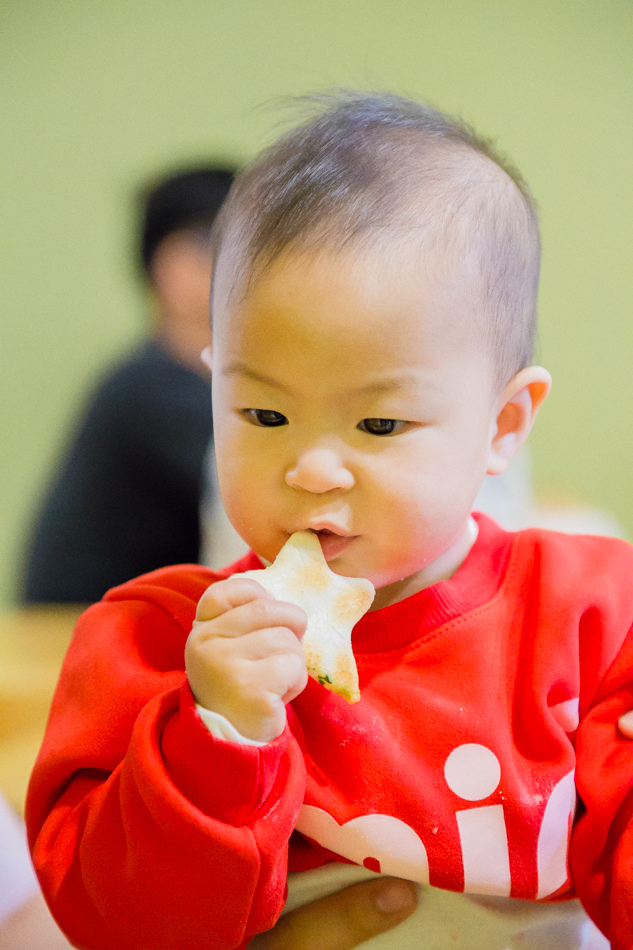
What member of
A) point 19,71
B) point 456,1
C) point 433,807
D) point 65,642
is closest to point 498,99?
point 456,1

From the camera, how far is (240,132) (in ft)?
8.78

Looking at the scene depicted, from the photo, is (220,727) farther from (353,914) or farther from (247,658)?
(353,914)

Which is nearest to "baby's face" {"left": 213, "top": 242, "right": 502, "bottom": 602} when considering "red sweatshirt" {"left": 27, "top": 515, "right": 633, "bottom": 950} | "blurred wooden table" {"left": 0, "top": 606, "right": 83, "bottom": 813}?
"red sweatshirt" {"left": 27, "top": 515, "right": 633, "bottom": 950}

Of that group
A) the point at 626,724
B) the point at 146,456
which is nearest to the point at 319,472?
the point at 626,724

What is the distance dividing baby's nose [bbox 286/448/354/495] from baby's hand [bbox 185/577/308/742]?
0.09 metres

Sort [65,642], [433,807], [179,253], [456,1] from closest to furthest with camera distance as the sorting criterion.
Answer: [433,807], [65,642], [179,253], [456,1]

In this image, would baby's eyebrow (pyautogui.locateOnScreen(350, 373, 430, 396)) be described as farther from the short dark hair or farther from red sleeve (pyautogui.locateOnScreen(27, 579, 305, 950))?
the short dark hair

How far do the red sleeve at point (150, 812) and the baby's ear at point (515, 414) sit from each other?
328mm

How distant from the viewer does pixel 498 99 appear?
2613mm

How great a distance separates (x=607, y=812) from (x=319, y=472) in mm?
384

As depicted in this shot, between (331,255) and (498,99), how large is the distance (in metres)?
2.26

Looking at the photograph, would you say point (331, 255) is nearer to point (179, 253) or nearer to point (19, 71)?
point (179, 253)

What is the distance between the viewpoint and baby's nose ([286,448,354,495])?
2.12ft

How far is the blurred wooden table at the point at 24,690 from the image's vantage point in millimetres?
1359
